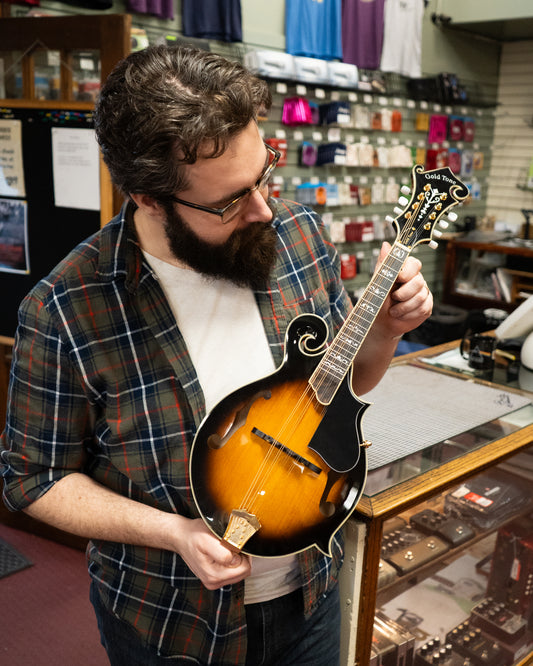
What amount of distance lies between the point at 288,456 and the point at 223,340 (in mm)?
237

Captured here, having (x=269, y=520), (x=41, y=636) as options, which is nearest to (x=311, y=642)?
(x=269, y=520)

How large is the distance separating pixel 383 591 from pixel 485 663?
1.88ft

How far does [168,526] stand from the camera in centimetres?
99

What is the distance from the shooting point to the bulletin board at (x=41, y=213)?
2.60m

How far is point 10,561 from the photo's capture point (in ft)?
9.44

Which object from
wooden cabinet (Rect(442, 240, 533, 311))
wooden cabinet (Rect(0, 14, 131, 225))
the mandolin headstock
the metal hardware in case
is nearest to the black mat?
wooden cabinet (Rect(0, 14, 131, 225))

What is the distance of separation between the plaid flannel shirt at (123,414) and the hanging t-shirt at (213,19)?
3735mm

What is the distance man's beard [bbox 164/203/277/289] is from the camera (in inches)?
41.7

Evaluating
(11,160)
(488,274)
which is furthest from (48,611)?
(488,274)

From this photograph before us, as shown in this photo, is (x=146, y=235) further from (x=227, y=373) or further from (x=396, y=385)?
(x=396, y=385)

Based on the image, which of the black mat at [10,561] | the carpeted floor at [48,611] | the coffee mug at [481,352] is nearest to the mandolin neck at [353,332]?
the coffee mug at [481,352]

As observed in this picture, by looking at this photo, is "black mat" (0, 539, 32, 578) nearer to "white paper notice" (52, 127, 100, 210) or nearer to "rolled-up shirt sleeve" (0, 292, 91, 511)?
"white paper notice" (52, 127, 100, 210)

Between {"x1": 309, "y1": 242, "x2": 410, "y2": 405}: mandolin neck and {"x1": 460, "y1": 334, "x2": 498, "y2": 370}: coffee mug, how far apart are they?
114 centimetres

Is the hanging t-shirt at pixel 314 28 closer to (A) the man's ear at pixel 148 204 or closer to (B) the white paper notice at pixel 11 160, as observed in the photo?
(B) the white paper notice at pixel 11 160
